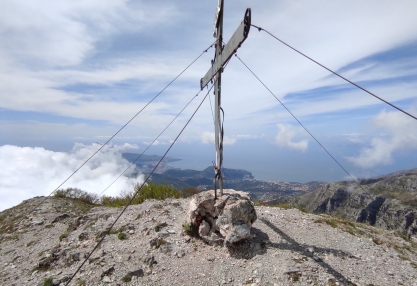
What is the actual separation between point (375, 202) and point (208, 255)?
161ft

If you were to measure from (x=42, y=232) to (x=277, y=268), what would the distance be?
1336cm

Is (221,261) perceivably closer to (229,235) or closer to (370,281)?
(229,235)

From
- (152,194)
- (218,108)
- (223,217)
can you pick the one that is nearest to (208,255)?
(223,217)

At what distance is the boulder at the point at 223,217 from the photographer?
25.4 feet

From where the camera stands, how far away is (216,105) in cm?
822

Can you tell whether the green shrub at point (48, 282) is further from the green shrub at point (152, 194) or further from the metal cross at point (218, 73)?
the green shrub at point (152, 194)

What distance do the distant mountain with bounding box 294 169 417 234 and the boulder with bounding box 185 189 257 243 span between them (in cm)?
3166

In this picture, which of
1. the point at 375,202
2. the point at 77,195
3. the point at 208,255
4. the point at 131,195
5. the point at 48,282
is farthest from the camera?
the point at 375,202

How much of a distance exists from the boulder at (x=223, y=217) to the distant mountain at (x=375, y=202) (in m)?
31.7

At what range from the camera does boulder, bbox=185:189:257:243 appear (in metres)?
7.73

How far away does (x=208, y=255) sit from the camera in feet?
25.0

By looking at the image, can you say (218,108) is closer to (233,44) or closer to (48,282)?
(233,44)

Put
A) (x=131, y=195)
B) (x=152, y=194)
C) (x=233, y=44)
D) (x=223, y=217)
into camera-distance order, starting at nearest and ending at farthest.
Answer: (x=233, y=44)
(x=223, y=217)
(x=152, y=194)
(x=131, y=195)

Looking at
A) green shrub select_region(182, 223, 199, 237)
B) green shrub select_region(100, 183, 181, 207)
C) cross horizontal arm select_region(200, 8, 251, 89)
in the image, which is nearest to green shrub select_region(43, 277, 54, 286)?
green shrub select_region(182, 223, 199, 237)
